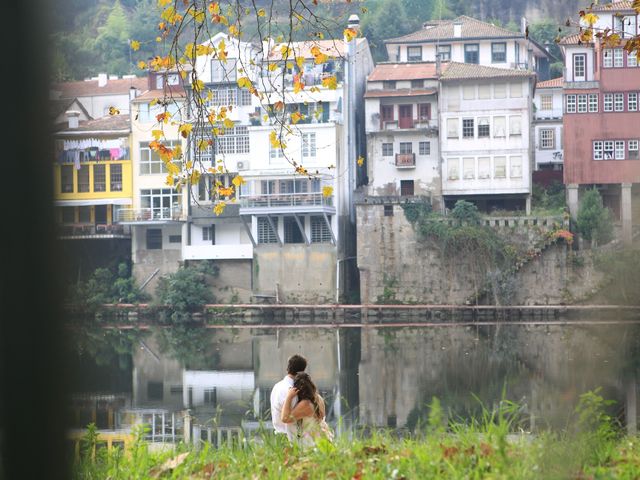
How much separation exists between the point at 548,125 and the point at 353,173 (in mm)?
7845

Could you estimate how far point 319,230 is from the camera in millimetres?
40906

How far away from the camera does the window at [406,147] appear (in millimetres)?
41000

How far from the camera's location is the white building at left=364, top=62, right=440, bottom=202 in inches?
1606

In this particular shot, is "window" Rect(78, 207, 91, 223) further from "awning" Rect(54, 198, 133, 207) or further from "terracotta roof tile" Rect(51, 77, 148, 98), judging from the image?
"terracotta roof tile" Rect(51, 77, 148, 98)

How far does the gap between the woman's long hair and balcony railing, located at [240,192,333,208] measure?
3170cm

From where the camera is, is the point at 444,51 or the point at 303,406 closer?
the point at 303,406

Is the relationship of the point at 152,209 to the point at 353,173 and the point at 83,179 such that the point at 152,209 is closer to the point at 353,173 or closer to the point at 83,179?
the point at 83,179

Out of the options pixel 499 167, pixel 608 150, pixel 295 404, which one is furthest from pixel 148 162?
pixel 295 404

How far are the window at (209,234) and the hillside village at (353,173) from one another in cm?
5

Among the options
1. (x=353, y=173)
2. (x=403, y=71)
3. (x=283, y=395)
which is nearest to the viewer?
(x=283, y=395)

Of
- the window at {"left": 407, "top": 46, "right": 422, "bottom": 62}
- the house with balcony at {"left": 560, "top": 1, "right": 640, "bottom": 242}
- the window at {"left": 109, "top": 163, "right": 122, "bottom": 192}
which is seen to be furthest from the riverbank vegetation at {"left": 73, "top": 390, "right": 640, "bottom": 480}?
the window at {"left": 407, "top": 46, "right": 422, "bottom": 62}

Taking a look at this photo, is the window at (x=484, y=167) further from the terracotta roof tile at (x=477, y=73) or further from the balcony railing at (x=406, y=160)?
the terracotta roof tile at (x=477, y=73)

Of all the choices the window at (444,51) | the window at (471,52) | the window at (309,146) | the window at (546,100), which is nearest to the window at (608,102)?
the window at (546,100)

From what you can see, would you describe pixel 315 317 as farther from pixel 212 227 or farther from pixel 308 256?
pixel 212 227
